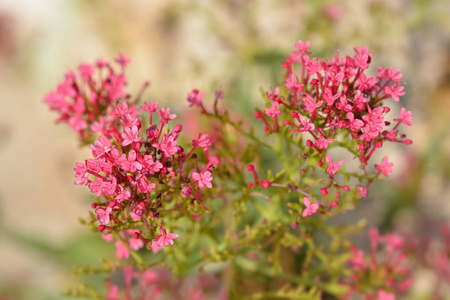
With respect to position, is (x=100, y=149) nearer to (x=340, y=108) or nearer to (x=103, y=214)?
(x=103, y=214)

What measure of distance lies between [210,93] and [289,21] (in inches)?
28.3

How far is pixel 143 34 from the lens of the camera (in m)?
2.77

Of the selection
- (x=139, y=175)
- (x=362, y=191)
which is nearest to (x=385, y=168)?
(x=362, y=191)

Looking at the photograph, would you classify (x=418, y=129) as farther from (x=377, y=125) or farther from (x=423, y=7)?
(x=377, y=125)

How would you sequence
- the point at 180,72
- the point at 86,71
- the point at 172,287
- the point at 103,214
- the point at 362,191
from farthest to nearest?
the point at 180,72 → the point at 172,287 → the point at 86,71 → the point at 362,191 → the point at 103,214

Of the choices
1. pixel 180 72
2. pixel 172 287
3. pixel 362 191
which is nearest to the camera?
pixel 362 191

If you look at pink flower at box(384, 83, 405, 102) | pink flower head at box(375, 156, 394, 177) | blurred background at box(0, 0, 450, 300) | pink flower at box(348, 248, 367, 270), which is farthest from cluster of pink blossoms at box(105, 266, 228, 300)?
pink flower at box(384, 83, 405, 102)

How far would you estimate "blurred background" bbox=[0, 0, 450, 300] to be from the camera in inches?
72.7

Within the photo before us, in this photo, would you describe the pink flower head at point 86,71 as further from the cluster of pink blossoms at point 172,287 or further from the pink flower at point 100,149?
the cluster of pink blossoms at point 172,287

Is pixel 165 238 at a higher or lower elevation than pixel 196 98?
lower

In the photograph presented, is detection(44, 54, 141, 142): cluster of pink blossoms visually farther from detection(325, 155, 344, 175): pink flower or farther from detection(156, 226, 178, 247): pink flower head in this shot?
detection(325, 155, 344, 175): pink flower

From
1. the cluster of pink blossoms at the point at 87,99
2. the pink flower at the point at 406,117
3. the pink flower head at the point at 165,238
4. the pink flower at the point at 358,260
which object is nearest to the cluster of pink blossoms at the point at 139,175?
the pink flower head at the point at 165,238

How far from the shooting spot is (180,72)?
220cm

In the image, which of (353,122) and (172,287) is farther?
(172,287)
